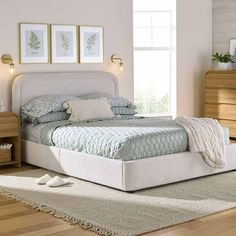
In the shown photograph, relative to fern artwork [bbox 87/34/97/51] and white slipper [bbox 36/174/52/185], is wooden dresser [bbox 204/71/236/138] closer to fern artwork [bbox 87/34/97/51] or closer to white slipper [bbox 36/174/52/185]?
fern artwork [bbox 87/34/97/51]

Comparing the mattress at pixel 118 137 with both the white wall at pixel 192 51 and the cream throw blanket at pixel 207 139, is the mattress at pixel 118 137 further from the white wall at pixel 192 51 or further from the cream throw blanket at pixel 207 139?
the white wall at pixel 192 51

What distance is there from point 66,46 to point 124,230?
134 inches

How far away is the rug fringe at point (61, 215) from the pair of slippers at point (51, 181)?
0.38 metres

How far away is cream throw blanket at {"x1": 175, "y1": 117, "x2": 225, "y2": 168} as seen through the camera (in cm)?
479

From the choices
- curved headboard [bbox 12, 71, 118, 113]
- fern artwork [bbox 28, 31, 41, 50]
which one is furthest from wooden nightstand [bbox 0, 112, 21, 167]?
fern artwork [bbox 28, 31, 41, 50]

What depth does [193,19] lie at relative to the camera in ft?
25.5

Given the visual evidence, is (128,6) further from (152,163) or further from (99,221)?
(99,221)

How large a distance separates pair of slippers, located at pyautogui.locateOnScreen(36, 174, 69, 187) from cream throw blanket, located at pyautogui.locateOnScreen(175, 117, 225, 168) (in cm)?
121

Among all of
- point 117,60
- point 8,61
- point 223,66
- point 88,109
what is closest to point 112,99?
point 88,109

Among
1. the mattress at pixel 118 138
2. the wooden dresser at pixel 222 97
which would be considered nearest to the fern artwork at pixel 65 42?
the mattress at pixel 118 138

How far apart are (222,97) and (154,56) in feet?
3.76

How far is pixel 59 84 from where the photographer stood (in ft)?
20.3

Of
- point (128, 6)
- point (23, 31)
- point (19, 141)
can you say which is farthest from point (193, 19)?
point (19, 141)

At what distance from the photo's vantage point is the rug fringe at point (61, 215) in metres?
3.39
